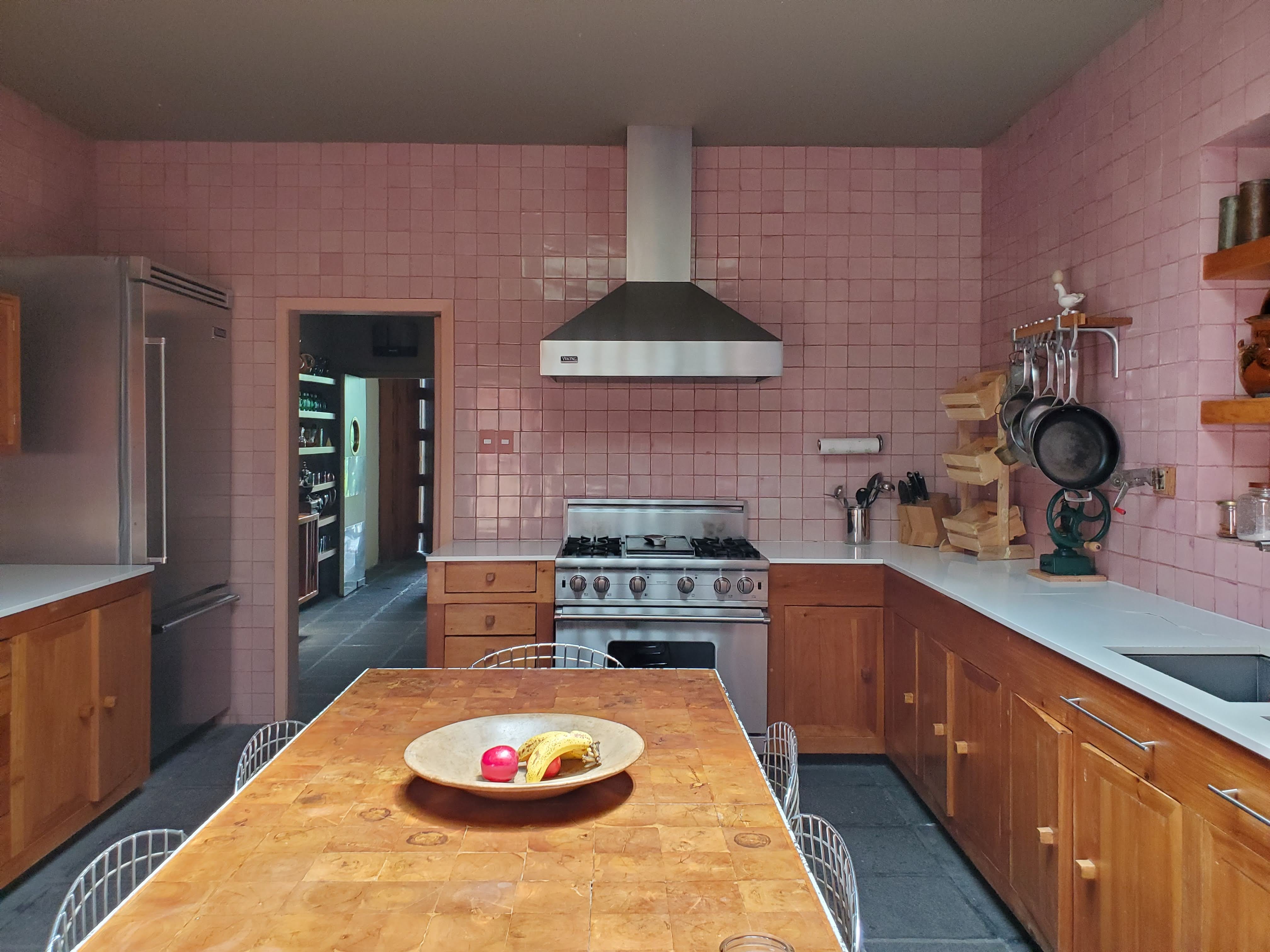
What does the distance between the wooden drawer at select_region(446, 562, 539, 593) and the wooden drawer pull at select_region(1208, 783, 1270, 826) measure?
2.52 m

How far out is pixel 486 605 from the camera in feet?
12.0

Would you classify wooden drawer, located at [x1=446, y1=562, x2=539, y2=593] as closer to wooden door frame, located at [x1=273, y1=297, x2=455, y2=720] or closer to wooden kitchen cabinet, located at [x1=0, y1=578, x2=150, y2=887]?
wooden door frame, located at [x1=273, y1=297, x2=455, y2=720]

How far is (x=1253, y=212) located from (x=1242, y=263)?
0.17 m

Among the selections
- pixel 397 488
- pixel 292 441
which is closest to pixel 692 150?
pixel 292 441

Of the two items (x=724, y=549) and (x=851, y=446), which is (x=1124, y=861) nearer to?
(x=724, y=549)

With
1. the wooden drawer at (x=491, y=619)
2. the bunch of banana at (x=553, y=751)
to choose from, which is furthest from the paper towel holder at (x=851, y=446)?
the bunch of banana at (x=553, y=751)

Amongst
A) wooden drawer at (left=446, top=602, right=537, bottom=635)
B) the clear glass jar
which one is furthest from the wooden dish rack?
wooden drawer at (left=446, top=602, right=537, bottom=635)

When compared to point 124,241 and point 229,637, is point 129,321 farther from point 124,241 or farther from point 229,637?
point 229,637

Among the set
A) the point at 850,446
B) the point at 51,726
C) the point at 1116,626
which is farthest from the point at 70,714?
→ the point at 850,446

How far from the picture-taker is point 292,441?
4.25 metres

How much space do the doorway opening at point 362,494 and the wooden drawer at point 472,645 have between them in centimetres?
123

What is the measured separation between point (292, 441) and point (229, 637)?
0.92 meters

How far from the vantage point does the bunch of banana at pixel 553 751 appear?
1335mm

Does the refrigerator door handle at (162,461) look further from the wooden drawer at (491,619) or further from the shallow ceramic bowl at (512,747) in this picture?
the shallow ceramic bowl at (512,747)
